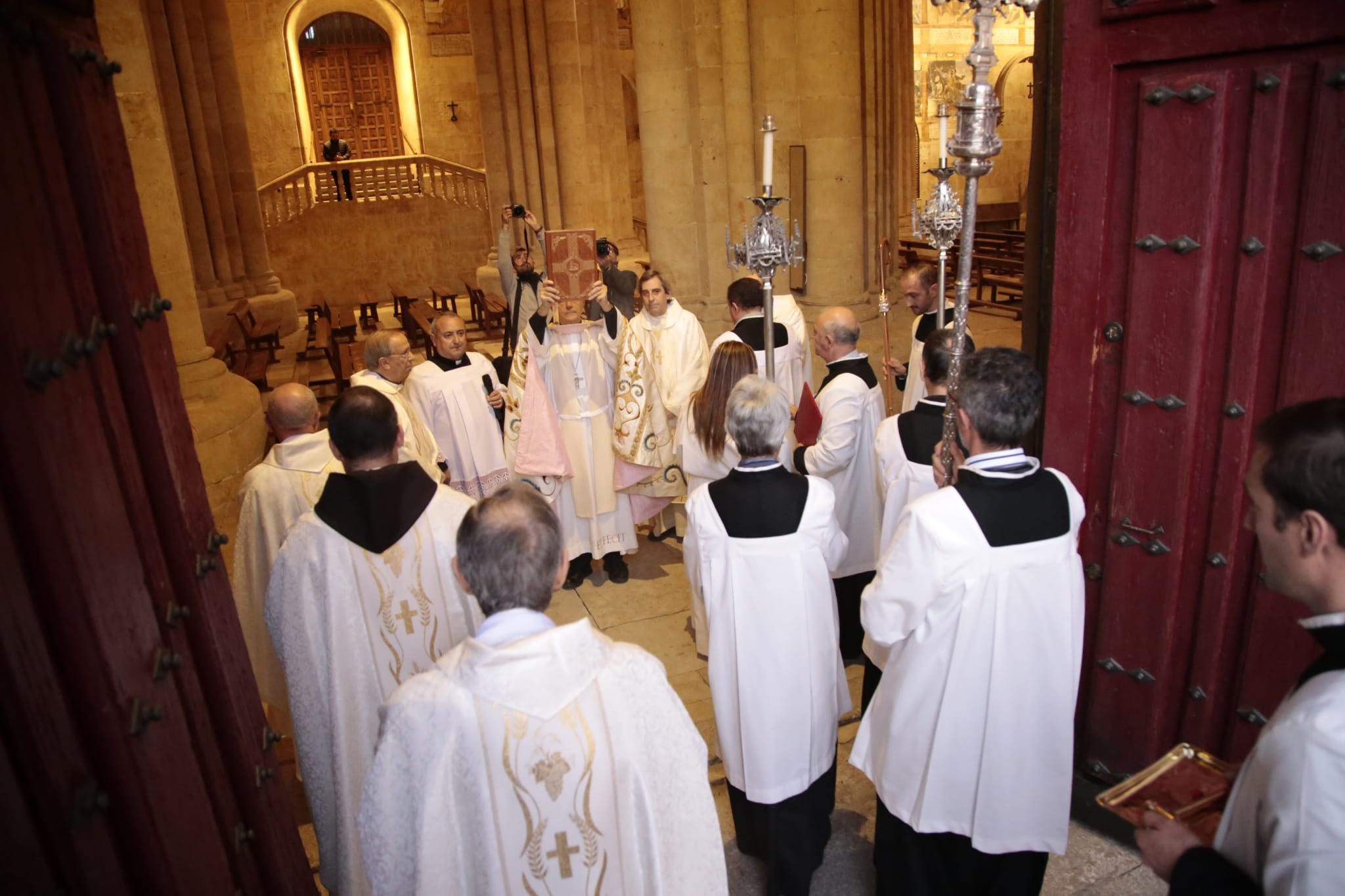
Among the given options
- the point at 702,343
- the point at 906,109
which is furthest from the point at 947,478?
the point at 906,109

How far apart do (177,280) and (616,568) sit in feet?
11.7

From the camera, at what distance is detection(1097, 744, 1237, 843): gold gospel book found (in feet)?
5.85

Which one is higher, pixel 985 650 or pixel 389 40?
pixel 389 40

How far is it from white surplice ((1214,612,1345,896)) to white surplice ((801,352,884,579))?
224 centimetres

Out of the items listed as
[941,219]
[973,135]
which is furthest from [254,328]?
[973,135]

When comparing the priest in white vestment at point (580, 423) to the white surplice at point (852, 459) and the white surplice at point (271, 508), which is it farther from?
the white surplice at point (271, 508)

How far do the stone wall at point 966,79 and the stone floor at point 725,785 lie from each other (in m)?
18.2

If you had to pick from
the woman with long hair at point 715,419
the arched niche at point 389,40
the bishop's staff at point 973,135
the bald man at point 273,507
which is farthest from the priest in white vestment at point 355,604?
the arched niche at point 389,40

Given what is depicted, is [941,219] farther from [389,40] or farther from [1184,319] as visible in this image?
[389,40]

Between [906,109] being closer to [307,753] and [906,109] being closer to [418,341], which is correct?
[418,341]

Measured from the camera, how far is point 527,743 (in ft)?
5.93

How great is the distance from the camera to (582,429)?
5586mm

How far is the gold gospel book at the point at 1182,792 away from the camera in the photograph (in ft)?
5.85

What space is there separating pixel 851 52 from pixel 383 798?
25.0ft
